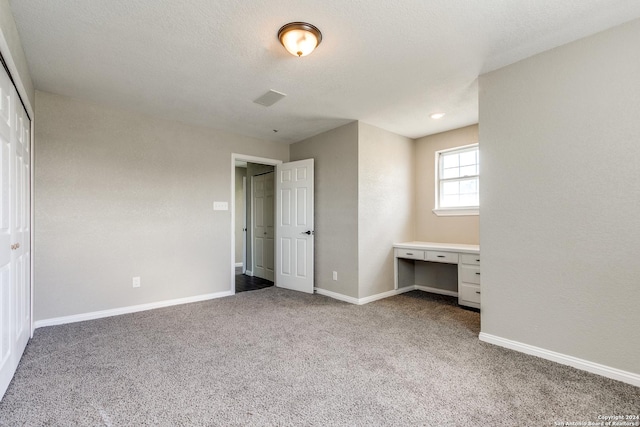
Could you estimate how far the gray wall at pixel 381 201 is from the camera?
399 cm

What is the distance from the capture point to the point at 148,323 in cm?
316

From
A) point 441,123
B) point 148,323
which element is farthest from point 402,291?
point 148,323

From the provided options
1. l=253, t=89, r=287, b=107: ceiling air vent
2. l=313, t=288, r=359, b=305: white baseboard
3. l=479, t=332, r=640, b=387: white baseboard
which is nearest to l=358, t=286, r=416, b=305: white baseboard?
l=313, t=288, r=359, b=305: white baseboard

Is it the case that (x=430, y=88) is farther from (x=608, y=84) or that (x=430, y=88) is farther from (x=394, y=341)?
(x=394, y=341)

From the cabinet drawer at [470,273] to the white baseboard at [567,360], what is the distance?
1041mm

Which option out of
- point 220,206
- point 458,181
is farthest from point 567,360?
point 220,206

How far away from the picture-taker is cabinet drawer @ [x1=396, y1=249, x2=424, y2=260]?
4113mm

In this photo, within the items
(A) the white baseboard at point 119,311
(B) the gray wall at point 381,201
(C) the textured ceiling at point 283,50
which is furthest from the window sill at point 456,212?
(A) the white baseboard at point 119,311

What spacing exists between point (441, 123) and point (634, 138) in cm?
225

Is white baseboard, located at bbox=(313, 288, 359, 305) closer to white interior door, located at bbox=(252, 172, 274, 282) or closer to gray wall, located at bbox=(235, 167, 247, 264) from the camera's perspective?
white interior door, located at bbox=(252, 172, 274, 282)

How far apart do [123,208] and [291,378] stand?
2.84 metres

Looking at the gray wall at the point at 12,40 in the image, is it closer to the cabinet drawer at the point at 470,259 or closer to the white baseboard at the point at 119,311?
the white baseboard at the point at 119,311

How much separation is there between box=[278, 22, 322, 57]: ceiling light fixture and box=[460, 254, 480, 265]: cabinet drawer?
9.70 ft

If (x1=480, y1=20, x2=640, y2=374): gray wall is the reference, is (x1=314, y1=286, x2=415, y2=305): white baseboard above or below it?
below
